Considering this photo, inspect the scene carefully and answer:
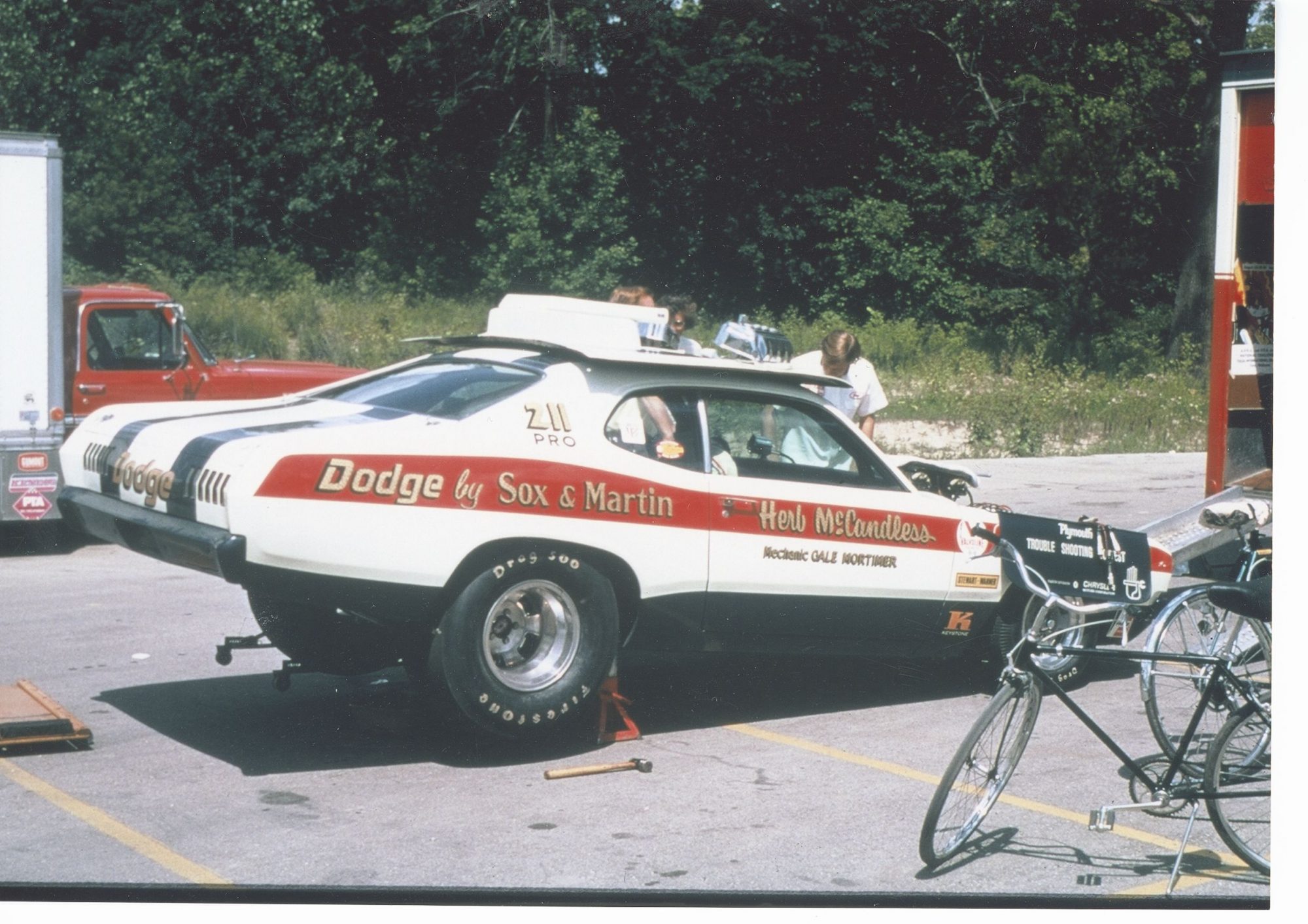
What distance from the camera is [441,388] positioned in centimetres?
662

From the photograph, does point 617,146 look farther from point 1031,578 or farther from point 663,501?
point 1031,578

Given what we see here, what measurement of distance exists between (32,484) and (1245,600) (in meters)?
8.56

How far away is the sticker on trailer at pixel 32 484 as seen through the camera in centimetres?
1090

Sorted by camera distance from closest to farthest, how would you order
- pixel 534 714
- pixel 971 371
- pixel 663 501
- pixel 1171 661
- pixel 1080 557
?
1. pixel 1171 661
2. pixel 1080 557
3. pixel 534 714
4. pixel 663 501
5. pixel 971 371

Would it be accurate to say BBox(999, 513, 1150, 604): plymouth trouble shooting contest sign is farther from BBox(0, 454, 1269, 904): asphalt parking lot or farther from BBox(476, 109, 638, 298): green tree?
BBox(476, 109, 638, 298): green tree

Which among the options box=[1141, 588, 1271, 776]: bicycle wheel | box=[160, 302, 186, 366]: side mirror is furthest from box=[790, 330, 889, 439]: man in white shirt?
box=[160, 302, 186, 366]: side mirror

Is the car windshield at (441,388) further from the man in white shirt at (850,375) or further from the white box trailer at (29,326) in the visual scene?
the white box trailer at (29,326)

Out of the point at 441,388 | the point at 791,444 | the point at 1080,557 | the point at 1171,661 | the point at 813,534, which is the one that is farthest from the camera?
the point at 791,444

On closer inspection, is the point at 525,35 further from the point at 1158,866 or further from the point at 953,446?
the point at 1158,866

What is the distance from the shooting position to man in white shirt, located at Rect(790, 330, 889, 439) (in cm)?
978

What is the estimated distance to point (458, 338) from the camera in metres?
7.21

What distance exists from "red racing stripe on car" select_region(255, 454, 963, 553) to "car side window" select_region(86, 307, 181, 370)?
6.98 m

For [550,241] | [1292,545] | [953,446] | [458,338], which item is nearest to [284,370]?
[458,338]

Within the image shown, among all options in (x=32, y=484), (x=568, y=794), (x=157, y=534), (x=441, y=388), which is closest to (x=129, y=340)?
(x=32, y=484)
